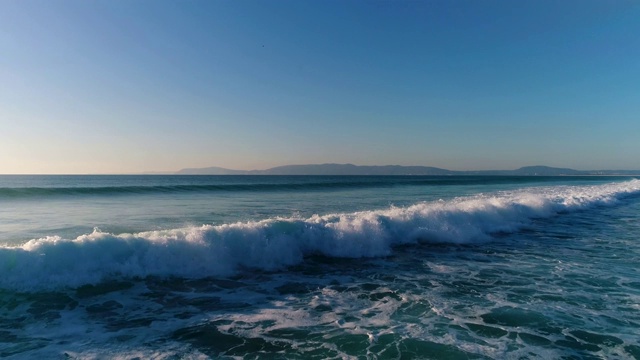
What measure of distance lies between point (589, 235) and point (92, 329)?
60.7 feet

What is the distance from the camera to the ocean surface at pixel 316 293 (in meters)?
5.91

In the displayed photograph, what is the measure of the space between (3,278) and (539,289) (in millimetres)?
12378

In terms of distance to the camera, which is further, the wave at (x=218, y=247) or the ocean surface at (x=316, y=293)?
the wave at (x=218, y=247)

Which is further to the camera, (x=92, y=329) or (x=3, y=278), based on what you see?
(x=3, y=278)

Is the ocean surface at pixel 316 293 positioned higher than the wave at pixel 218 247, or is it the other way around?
the wave at pixel 218 247

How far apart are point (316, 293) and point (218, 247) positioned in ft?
13.1

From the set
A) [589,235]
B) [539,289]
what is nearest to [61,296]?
[539,289]

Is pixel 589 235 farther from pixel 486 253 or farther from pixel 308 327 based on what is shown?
pixel 308 327

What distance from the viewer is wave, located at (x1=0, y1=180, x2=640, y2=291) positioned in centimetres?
887

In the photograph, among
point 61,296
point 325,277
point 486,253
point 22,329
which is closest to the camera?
point 22,329

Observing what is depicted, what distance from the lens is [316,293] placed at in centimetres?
862

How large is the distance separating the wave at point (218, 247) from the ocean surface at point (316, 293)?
1.6 inches

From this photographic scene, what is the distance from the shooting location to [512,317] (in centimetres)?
697

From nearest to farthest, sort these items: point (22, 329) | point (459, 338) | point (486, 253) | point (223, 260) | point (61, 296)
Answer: point (459, 338), point (22, 329), point (61, 296), point (223, 260), point (486, 253)
